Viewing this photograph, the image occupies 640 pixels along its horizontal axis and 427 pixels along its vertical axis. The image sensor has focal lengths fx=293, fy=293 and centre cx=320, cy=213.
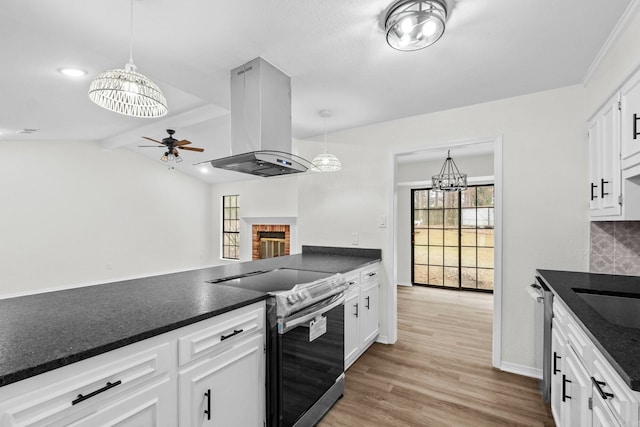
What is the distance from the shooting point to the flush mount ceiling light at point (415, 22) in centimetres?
146

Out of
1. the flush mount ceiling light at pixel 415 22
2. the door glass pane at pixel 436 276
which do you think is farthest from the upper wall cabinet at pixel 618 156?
the door glass pane at pixel 436 276

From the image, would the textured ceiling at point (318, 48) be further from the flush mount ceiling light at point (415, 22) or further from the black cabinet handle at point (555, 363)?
the black cabinet handle at point (555, 363)

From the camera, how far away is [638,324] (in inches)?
56.2

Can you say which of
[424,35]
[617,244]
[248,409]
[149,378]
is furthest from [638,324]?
[149,378]

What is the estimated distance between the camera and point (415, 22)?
150 centimetres

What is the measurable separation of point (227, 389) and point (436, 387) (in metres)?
1.72

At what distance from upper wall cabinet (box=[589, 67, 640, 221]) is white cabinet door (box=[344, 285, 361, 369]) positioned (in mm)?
1832

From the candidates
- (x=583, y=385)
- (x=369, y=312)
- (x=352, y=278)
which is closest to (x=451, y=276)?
(x=369, y=312)

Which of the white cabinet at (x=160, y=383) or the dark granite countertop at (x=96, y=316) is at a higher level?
the dark granite countertop at (x=96, y=316)

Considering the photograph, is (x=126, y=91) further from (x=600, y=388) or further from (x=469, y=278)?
(x=469, y=278)

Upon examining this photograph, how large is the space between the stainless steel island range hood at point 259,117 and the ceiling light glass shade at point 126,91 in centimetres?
58

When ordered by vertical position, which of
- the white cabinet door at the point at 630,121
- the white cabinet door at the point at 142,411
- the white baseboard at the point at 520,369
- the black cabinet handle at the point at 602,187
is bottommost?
the white baseboard at the point at 520,369

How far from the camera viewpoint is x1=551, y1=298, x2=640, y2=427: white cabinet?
857 mm

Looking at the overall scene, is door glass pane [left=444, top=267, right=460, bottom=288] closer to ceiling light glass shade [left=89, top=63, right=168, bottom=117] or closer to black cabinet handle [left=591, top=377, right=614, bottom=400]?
black cabinet handle [left=591, top=377, right=614, bottom=400]
